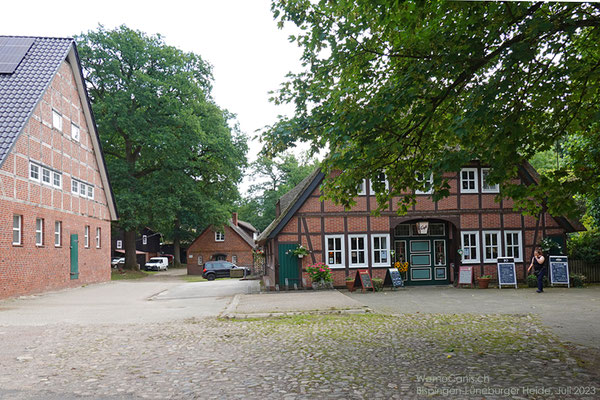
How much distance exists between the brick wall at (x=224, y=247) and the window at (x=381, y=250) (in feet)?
122

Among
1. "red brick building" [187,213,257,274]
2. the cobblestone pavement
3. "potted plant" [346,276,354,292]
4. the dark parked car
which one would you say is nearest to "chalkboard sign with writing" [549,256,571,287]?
"potted plant" [346,276,354,292]

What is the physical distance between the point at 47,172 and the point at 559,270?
22257 millimetres

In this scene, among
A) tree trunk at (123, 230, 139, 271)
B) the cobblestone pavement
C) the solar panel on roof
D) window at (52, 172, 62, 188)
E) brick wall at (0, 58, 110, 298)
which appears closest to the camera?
the cobblestone pavement

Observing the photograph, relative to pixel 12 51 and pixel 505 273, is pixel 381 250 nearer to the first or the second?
pixel 505 273

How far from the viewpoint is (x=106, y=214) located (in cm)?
3288

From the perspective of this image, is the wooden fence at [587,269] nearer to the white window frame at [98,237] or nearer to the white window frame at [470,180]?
the white window frame at [470,180]

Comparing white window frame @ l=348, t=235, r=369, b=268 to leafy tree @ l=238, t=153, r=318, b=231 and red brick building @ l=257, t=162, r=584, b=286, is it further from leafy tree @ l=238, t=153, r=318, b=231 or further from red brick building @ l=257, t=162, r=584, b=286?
leafy tree @ l=238, t=153, r=318, b=231

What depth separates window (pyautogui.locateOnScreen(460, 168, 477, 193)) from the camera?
22594 millimetres

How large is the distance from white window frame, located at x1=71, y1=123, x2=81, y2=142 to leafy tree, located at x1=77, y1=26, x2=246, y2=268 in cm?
1013

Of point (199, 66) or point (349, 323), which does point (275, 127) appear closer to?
point (349, 323)

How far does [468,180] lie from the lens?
74.4 feet

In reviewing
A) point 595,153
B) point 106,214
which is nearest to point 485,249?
point 595,153

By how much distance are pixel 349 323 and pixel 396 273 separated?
9.74 m

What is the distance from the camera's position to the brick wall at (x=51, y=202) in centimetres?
1961
